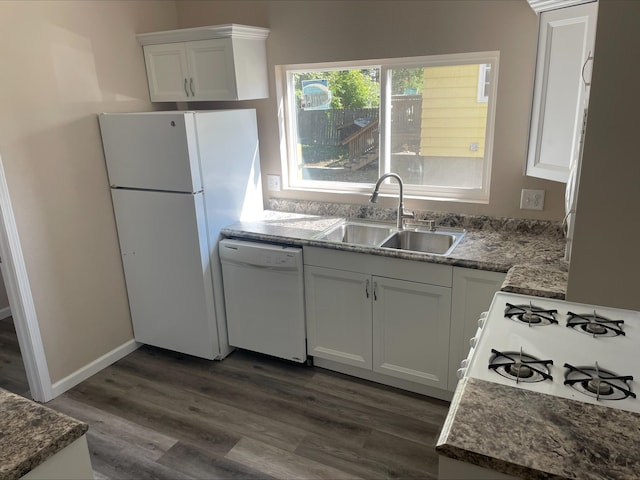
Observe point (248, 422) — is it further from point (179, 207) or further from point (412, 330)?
point (179, 207)

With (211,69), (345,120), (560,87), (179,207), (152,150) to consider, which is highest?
(211,69)

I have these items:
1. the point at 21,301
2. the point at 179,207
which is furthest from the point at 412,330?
the point at 21,301

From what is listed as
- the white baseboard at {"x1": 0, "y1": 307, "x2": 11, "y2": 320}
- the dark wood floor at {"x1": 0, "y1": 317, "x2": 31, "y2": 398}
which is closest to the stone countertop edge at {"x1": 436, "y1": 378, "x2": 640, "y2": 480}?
the dark wood floor at {"x1": 0, "y1": 317, "x2": 31, "y2": 398}

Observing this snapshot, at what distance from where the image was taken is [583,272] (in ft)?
5.72

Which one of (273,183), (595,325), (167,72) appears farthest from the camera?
(273,183)

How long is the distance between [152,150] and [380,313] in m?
1.62

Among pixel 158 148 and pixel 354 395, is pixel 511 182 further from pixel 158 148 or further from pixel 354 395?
pixel 158 148

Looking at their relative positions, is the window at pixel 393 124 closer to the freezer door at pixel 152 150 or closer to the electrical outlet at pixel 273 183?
the electrical outlet at pixel 273 183

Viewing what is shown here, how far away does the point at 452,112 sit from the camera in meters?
2.89

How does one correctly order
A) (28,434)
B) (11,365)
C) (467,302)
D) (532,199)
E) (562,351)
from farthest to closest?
(11,365)
(532,199)
(467,302)
(562,351)
(28,434)

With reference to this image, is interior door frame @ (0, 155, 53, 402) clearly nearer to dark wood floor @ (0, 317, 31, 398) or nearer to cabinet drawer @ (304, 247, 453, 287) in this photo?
dark wood floor @ (0, 317, 31, 398)

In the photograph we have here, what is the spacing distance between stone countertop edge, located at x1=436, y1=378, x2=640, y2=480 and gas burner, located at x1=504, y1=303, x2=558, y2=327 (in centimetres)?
43

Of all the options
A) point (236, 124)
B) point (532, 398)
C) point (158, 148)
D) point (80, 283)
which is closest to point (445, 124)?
point (236, 124)

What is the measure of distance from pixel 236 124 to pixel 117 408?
1.85 metres
